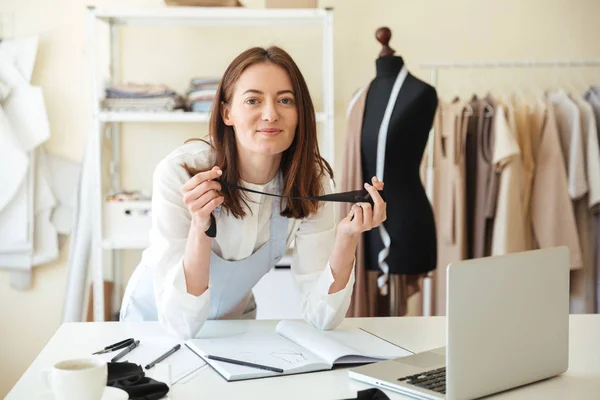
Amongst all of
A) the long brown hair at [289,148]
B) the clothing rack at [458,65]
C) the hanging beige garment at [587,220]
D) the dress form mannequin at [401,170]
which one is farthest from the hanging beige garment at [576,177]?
the long brown hair at [289,148]

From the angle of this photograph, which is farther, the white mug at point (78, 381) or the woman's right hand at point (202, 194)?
the woman's right hand at point (202, 194)

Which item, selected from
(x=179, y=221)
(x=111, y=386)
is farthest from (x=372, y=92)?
(x=111, y=386)

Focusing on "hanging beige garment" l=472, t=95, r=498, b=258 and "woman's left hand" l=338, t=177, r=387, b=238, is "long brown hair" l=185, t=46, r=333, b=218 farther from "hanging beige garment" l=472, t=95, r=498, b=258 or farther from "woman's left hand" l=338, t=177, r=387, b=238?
"hanging beige garment" l=472, t=95, r=498, b=258

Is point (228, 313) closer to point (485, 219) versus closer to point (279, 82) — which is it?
point (279, 82)

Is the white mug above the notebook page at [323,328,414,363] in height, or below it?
above

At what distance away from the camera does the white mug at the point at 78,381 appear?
3.10 feet

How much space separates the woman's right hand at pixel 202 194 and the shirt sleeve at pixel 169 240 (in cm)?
13

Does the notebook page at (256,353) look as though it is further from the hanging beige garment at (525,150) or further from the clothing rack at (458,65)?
the hanging beige garment at (525,150)

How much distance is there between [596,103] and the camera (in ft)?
9.83

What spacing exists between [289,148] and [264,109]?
179mm

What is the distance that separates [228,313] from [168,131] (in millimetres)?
1639

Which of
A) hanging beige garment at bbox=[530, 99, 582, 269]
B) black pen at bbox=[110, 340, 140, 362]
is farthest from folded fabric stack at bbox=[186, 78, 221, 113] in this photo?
black pen at bbox=[110, 340, 140, 362]

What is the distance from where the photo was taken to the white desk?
3.74 ft

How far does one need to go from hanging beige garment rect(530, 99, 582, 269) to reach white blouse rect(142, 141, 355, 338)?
1.47m
